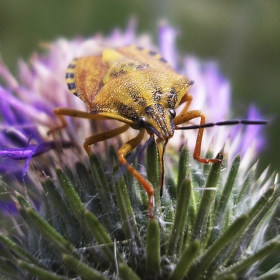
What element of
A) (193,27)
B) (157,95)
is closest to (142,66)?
(157,95)

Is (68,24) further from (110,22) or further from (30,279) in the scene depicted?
(30,279)

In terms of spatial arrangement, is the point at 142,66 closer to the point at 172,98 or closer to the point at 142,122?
the point at 172,98

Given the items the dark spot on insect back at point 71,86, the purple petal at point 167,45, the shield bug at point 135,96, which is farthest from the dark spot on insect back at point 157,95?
the purple petal at point 167,45

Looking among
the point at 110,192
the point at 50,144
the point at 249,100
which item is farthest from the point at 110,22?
the point at 110,192

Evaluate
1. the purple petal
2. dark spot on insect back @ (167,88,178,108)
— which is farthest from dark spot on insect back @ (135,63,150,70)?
the purple petal

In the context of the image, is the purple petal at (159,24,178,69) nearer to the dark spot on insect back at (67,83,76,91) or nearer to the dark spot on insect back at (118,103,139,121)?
the dark spot on insect back at (67,83,76,91)

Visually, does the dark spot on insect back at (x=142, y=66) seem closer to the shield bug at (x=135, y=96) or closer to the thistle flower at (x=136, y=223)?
the shield bug at (x=135, y=96)
